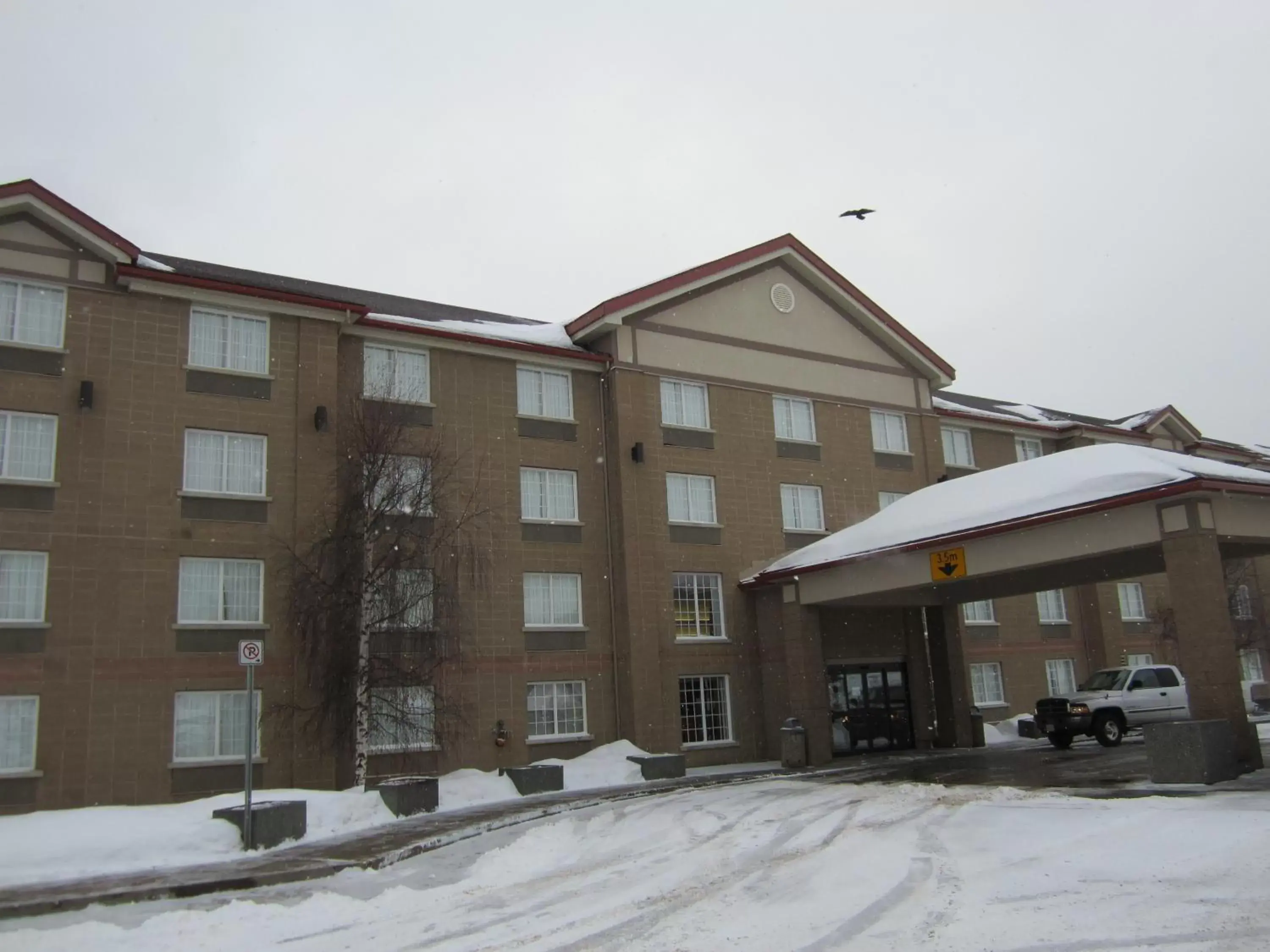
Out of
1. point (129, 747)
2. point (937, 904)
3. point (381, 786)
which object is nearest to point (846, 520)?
point (381, 786)

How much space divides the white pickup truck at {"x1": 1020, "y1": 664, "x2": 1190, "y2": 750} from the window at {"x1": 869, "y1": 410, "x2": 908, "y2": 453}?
9.10 m

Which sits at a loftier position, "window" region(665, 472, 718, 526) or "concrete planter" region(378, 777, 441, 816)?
"window" region(665, 472, 718, 526)

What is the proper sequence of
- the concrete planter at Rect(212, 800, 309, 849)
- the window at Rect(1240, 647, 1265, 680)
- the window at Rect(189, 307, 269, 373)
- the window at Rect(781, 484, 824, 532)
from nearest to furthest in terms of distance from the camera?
the concrete planter at Rect(212, 800, 309, 849), the window at Rect(189, 307, 269, 373), the window at Rect(781, 484, 824, 532), the window at Rect(1240, 647, 1265, 680)

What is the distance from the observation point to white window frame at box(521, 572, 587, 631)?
86.6ft

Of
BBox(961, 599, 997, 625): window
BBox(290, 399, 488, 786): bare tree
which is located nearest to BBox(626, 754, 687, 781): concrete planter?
BBox(290, 399, 488, 786): bare tree

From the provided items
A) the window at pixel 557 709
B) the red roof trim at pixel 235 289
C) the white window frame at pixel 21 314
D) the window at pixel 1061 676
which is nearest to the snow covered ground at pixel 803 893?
the window at pixel 557 709

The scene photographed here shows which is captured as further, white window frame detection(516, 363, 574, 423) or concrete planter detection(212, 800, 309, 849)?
white window frame detection(516, 363, 574, 423)

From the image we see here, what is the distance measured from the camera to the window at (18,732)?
1966cm

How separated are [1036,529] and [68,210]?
2044 cm

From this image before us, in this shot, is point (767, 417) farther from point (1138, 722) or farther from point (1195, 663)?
point (1195, 663)

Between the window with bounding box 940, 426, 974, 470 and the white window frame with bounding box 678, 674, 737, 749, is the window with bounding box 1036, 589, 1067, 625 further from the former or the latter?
the white window frame with bounding box 678, 674, 737, 749

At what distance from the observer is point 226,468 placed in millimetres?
23062

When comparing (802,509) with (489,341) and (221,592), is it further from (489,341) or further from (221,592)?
(221,592)

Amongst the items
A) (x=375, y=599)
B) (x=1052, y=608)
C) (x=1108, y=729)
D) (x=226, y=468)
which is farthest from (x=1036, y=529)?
(x=1052, y=608)
